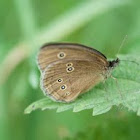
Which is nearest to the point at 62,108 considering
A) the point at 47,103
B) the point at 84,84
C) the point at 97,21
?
the point at 47,103

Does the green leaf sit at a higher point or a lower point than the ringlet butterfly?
lower

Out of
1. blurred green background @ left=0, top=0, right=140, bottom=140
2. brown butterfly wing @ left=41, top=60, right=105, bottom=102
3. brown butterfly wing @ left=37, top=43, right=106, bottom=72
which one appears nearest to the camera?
brown butterfly wing @ left=37, top=43, right=106, bottom=72

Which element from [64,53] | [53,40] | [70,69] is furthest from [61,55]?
[53,40]

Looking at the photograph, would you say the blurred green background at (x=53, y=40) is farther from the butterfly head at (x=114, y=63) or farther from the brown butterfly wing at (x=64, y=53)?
the brown butterfly wing at (x=64, y=53)

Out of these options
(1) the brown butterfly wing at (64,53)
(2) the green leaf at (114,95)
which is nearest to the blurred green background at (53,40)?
(2) the green leaf at (114,95)

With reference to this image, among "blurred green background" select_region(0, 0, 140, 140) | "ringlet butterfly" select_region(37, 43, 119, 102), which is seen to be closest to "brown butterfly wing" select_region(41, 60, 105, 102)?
"ringlet butterfly" select_region(37, 43, 119, 102)

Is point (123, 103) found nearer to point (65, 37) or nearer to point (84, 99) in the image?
point (84, 99)

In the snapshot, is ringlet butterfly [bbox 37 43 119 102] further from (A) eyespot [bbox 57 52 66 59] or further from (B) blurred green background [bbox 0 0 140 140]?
(B) blurred green background [bbox 0 0 140 140]
